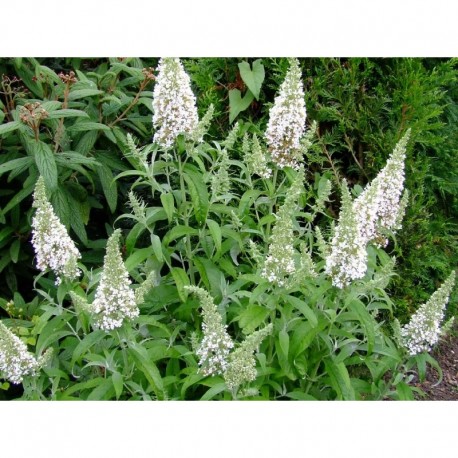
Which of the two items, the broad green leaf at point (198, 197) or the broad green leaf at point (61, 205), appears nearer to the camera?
the broad green leaf at point (198, 197)

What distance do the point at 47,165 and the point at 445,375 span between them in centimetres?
282

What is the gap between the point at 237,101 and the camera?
154 inches

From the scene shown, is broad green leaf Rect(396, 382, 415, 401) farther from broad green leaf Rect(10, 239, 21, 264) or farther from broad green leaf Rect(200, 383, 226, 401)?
broad green leaf Rect(10, 239, 21, 264)

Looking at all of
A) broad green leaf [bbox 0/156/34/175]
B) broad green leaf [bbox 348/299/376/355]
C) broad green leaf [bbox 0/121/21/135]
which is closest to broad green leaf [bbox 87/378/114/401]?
broad green leaf [bbox 348/299/376/355]

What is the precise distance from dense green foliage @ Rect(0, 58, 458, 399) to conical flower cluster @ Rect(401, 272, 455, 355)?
9 centimetres

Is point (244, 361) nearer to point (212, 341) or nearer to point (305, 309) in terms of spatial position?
point (212, 341)

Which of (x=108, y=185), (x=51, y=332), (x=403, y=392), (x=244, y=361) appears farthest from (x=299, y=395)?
(x=108, y=185)

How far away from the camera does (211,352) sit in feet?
8.53

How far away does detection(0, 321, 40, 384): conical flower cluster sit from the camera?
2525 mm

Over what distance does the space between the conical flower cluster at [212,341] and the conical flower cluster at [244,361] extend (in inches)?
2.9

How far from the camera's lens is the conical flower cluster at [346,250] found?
8.01 feet

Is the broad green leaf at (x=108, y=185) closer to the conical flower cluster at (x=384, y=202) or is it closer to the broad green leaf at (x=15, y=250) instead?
the broad green leaf at (x=15, y=250)

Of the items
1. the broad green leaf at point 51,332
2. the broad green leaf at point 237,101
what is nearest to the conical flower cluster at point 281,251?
the broad green leaf at point 51,332

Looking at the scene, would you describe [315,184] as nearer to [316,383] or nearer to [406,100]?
[406,100]
